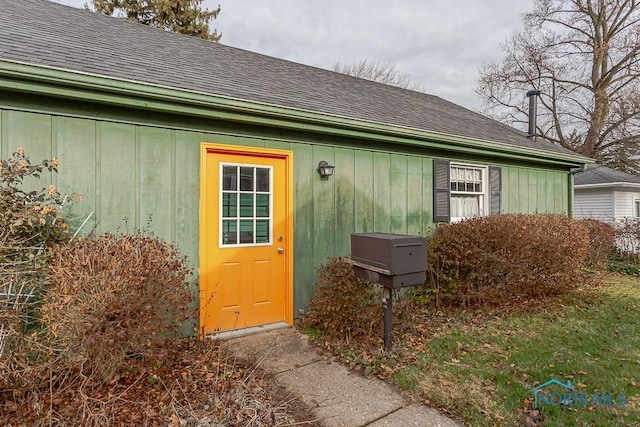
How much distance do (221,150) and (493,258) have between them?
381 cm

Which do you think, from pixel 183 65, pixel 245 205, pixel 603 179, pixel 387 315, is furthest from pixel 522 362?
pixel 603 179

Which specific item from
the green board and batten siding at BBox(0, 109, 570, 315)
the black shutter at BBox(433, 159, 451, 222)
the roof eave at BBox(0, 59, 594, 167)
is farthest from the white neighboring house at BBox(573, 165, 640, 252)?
the green board and batten siding at BBox(0, 109, 570, 315)

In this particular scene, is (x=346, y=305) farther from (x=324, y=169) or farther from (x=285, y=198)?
(x=324, y=169)

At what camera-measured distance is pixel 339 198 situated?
487cm

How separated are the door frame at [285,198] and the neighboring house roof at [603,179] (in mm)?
13524

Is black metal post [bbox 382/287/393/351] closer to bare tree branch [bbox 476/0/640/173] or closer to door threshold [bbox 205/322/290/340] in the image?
door threshold [bbox 205/322/290/340]

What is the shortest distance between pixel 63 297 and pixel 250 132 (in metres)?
2.49

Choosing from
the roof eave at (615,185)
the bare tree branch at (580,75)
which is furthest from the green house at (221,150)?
the bare tree branch at (580,75)

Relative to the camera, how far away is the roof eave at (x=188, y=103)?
2893 mm

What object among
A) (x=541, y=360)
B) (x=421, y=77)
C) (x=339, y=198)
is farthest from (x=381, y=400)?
(x=421, y=77)

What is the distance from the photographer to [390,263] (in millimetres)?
3156

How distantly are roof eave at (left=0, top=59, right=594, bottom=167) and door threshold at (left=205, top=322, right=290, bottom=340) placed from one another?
2.39m

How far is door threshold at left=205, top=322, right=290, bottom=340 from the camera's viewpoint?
3900mm

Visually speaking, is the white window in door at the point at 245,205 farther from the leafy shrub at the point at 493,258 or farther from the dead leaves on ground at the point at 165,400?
the leafy shrub at the point at 493,258
